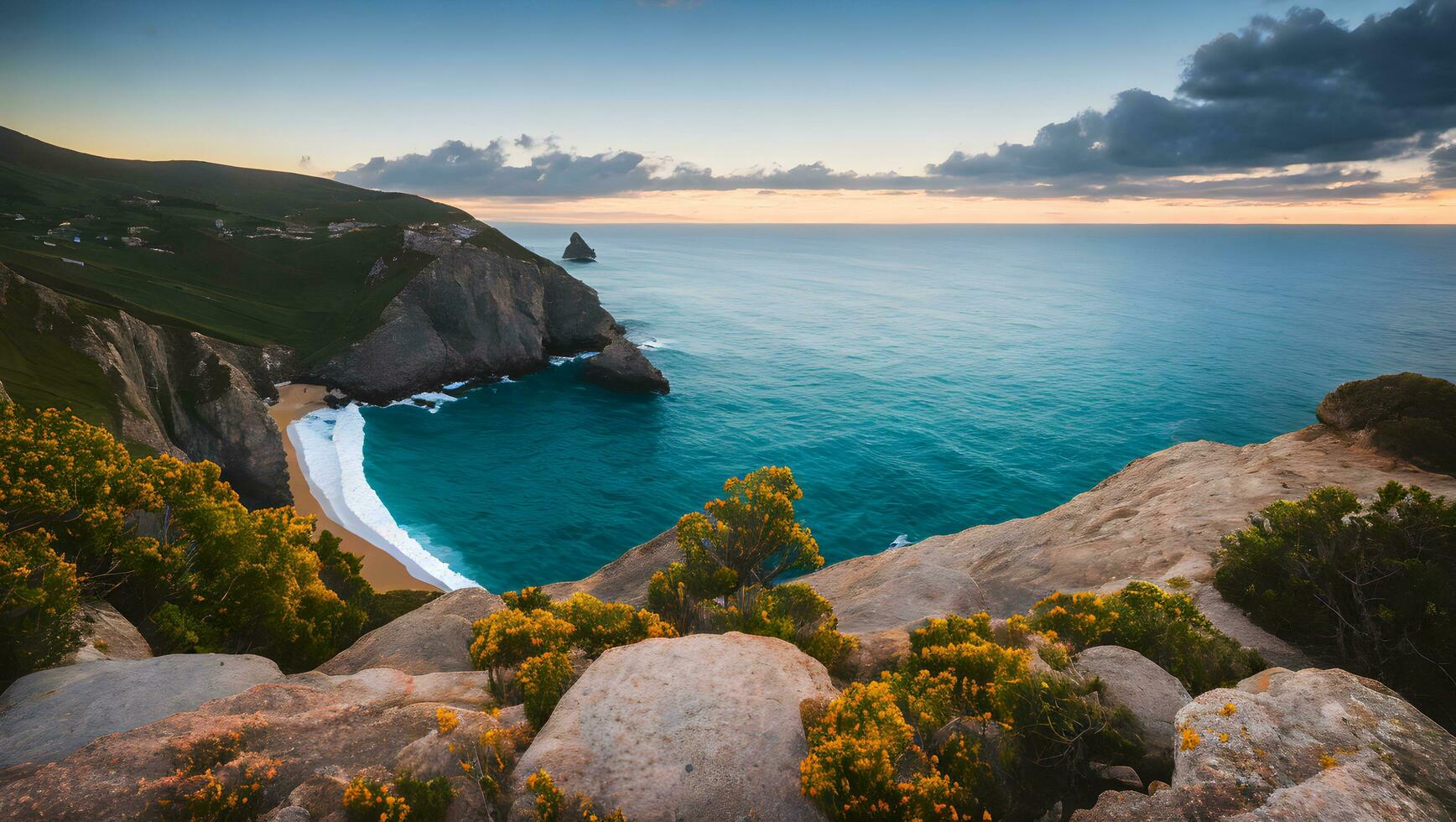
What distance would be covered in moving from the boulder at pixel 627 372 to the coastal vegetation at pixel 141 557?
2511 inches

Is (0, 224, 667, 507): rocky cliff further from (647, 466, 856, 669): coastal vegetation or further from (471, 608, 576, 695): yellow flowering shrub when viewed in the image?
(647, 466, 856, 669): coastal vegetation

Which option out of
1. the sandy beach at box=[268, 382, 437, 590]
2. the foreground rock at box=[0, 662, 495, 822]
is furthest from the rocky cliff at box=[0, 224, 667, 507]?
the foreground rock at box=[0, 662, 495, 822]

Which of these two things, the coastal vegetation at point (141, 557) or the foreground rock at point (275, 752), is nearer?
the foreground rock at point (275, 752)

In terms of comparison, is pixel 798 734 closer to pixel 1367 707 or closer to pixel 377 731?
pixel 377 731

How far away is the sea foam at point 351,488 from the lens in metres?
46.1

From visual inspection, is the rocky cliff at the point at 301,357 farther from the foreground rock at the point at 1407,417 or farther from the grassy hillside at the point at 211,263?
the foreground rock at the point at 1407,417

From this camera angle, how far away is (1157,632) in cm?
1619

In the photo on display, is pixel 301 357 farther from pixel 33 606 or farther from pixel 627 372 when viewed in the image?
pixel 33 606

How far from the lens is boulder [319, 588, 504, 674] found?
20656 mm

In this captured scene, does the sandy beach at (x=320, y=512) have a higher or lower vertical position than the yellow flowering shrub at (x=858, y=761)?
lower

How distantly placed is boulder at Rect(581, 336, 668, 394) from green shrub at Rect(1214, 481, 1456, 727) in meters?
74.3

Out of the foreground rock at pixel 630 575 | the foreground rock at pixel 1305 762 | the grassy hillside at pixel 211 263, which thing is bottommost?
the foreground rock at pixel 630 575

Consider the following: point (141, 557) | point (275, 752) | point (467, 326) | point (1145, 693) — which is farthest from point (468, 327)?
point (1145, 693)

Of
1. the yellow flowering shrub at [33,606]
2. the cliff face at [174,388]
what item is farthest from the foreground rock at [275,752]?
the cliff face at [174,388]
